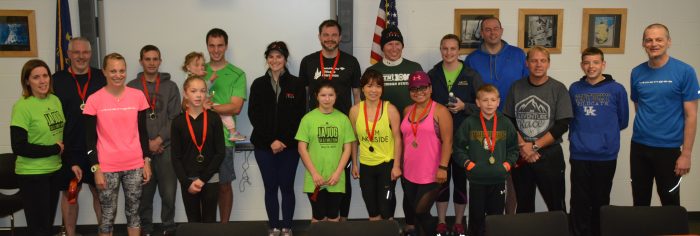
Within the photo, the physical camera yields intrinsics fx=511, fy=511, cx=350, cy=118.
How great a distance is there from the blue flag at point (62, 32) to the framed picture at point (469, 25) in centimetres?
371

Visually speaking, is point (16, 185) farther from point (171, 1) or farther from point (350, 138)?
point (350, 138)

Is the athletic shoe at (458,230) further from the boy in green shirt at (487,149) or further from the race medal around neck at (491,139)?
the race medal around neck at (491,139)

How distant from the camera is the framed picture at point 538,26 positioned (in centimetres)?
519

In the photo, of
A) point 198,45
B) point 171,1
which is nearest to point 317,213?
point 198,45

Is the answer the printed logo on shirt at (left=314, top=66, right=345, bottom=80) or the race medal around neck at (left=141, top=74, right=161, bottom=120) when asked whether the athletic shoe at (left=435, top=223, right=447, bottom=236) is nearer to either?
the printed logo on shirt at (left=314, top=66, right=345, bottom=80)

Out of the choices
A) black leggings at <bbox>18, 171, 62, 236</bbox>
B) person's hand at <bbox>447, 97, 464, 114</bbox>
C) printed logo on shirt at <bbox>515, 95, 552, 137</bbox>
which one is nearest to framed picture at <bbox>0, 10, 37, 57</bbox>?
black leggings at <bbox>18, 171, 62, 236</bbox>

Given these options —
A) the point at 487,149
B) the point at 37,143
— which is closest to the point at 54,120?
the point at 37,143

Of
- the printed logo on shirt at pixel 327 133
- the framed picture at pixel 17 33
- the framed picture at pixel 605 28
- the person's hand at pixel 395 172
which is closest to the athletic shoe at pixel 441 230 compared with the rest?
the person's hand at pixel 395 172

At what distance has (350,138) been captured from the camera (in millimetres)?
3990

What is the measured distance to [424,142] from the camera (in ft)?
12.9

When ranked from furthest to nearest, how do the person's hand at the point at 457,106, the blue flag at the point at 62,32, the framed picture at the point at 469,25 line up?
the framed picture at the point at 469,25 → the blue flag at the point at 62,32 → the person's hand at the point at 457,106

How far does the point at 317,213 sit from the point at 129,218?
1435mm

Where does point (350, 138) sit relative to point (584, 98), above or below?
below

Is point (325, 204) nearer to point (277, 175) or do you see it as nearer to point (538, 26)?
point (277, 175)
